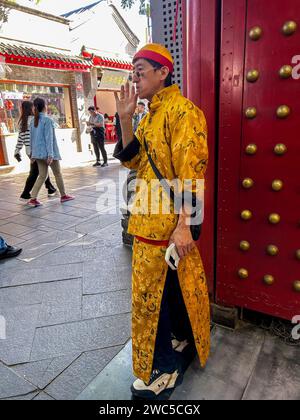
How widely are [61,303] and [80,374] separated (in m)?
0.88

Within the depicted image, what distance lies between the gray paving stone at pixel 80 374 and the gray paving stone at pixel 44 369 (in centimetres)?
4

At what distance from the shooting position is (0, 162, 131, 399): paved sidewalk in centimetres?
191

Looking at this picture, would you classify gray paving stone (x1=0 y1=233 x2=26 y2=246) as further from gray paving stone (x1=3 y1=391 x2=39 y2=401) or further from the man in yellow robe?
the man in yellow robe

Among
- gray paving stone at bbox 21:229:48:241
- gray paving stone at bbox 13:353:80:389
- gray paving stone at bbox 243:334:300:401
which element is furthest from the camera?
gray paving stone at bbox 21:229:48:241

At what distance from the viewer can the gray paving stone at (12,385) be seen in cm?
178

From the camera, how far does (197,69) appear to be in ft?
6.48

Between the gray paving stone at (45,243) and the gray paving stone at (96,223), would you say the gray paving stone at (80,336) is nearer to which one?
the gray paving stone at (45,243)

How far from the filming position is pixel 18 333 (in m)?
2.32

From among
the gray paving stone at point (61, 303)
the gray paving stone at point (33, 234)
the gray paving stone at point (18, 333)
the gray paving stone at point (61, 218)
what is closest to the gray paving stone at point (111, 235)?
the gray paving stone at point (61, 218)

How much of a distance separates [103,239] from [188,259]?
2.60 m

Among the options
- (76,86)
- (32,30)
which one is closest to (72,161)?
(76,86)

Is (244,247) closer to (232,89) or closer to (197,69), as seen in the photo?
(232,89)

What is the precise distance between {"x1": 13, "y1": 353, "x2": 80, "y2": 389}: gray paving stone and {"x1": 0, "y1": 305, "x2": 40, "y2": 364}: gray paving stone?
0.08 m

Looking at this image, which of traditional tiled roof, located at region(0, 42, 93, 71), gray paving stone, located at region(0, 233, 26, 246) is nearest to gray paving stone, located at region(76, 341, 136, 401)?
gray paving stone, located at region(0, 233, 26, 246)
